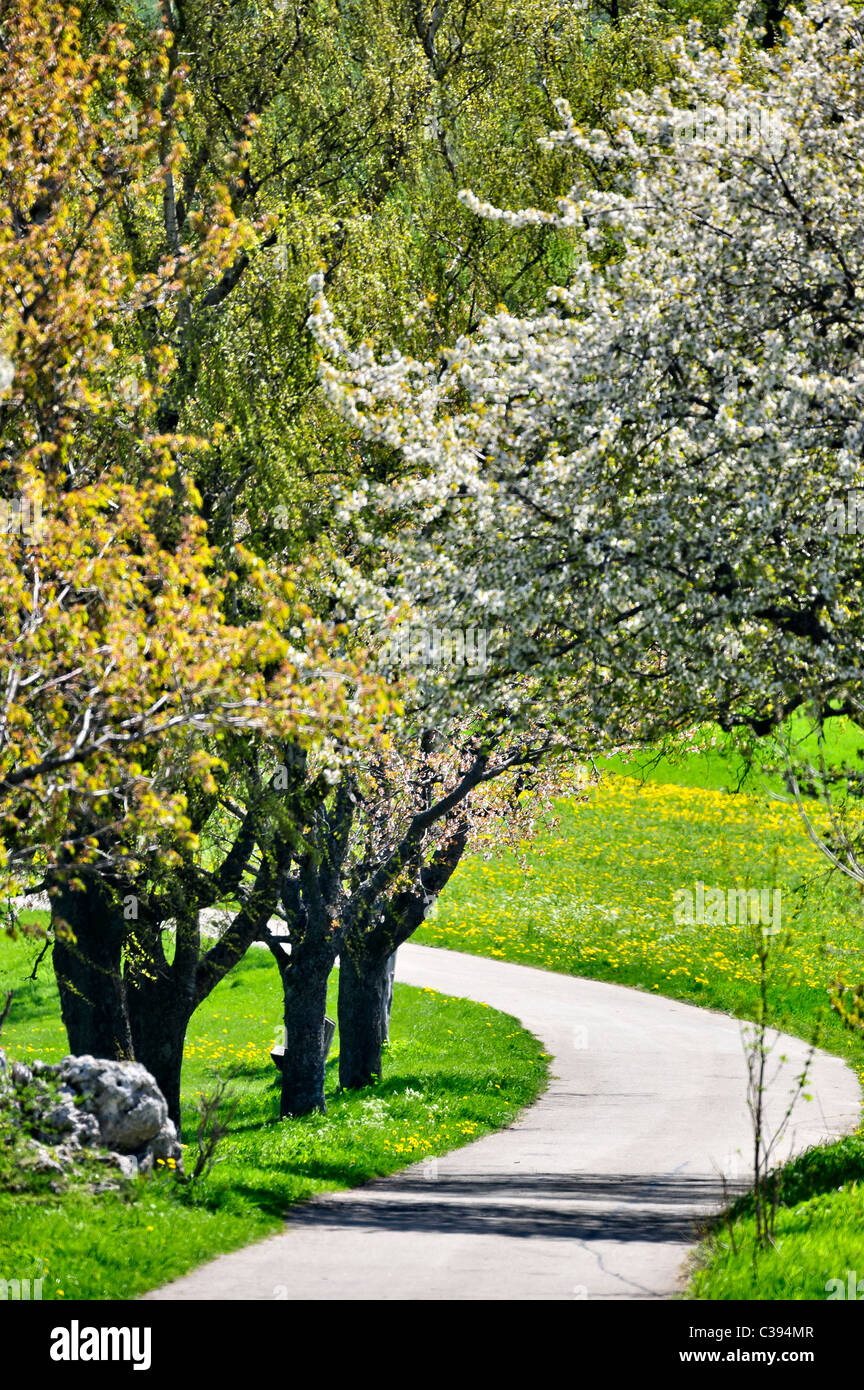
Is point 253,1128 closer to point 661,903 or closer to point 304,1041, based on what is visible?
point 304,1041

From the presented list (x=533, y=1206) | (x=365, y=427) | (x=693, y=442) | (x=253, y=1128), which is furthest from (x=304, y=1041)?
(x=693, y=442)

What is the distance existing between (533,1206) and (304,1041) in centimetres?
661

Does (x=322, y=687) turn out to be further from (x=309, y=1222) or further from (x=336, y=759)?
(x=309, y=1222)

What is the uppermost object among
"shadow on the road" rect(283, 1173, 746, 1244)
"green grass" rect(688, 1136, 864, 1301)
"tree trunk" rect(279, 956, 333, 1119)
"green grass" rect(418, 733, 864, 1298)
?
"green grass" rect(418, 733, 864, 1298)

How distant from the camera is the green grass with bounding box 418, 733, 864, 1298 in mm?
34406

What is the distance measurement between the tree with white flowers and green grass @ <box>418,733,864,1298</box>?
412 inches

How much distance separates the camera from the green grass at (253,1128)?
10.6 meters

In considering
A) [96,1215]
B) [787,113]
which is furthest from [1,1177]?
[787,113]

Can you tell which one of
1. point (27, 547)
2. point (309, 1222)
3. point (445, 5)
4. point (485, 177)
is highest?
point (445, 5)

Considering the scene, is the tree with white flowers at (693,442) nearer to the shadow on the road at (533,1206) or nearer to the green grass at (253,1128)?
the shadow on the road at (533,1206)

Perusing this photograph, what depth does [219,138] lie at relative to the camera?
58.9 feet

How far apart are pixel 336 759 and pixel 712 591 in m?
3.79

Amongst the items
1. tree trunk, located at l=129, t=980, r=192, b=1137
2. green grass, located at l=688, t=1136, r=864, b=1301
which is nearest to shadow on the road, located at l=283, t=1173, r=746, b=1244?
green grass, located at l=688, t=1136, r=864, b=1301

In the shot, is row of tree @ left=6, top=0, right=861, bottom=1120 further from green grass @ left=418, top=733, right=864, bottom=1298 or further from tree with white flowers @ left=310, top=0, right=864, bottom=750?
green grass @ left=418, top=733, right=864, bottom=1298
